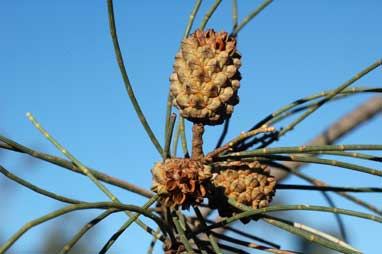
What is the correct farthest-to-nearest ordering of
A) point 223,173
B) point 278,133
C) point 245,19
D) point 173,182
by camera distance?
point 245,19
point 278,133
point 223,173
point 173,182

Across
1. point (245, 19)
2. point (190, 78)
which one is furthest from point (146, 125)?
point (245, 19)

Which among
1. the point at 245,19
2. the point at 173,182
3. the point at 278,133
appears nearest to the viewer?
the point at 173,182

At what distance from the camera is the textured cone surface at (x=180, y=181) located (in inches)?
30.0

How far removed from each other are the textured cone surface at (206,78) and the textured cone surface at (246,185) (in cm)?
8

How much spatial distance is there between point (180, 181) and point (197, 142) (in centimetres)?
10

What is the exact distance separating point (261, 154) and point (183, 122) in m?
0.17

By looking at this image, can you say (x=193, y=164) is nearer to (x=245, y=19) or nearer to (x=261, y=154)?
(x=261, y=154)

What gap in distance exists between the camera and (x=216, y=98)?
0.83 m

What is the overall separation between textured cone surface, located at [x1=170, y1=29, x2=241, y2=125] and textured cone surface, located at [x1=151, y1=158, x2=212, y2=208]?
78mm

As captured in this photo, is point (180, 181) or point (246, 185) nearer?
point (180, 181)

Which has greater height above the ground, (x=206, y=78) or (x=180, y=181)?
(x=206, y=78)

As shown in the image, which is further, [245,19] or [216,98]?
[245,19]

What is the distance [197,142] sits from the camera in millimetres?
853

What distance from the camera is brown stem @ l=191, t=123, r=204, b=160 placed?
852 millimetres
